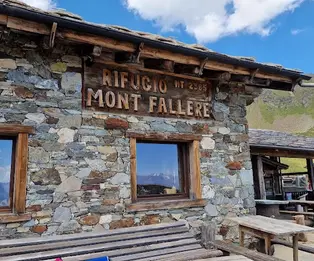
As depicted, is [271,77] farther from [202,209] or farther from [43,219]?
[43,219]

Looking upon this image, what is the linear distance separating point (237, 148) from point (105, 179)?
2455 millimetres

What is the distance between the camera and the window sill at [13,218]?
3.40m

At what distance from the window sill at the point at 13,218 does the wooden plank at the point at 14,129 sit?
0.95 metres

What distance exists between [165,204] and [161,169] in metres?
0.60

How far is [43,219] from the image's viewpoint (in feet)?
12.0

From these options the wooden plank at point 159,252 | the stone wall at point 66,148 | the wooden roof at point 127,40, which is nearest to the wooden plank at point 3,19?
the wooden roof at point 127,40

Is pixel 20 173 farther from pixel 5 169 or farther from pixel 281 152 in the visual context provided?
pixel 281 152

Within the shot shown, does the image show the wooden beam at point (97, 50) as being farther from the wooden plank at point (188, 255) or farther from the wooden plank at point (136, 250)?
the wooden plank at point (188, 255)

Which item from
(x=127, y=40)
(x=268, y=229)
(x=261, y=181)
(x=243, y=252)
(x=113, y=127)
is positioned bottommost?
(x=243, y=252)

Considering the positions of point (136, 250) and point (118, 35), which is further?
point (118, 35)

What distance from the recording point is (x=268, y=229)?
12.9ft

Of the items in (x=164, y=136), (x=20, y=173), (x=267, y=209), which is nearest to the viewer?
(x=20, y=173)

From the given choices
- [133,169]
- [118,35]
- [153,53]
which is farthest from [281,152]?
[118,35]

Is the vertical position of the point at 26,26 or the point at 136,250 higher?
the point at 26,26
